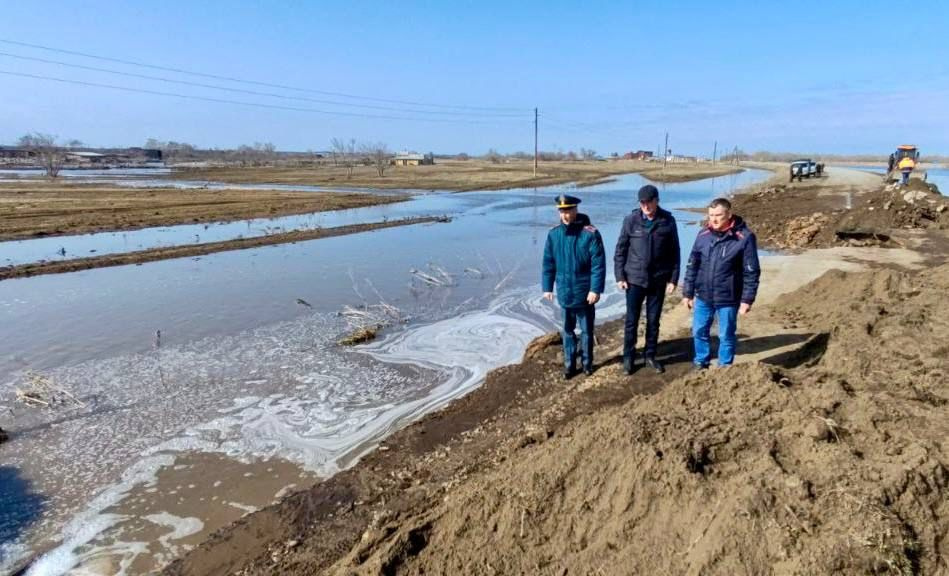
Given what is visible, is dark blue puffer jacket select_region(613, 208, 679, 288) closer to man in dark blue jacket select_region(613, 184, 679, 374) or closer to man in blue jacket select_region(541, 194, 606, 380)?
man in dark blue jacket select_region(613, 184, 679, 374)

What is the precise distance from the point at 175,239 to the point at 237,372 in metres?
13.4

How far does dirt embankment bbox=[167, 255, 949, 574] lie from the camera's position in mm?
2346

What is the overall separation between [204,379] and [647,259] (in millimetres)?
5331

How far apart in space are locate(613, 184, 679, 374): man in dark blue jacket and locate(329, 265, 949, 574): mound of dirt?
1707 mm

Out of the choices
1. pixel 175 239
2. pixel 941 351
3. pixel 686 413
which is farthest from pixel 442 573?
pixel 175 239

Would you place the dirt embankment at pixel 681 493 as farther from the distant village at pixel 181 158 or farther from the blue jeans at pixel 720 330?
the distant village at pixel 181 158

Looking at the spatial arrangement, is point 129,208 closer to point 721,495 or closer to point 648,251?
point 648,251

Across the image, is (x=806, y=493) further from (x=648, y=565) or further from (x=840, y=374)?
(x=840, y=374)

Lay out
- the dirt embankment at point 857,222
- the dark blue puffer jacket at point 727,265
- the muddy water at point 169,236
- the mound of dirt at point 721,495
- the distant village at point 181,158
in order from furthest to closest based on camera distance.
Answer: the distant village at point 181,158 < the muddy water at point 169,236 < the dirt embankment at point 857,222 < the dark blue puffer jacket at point 727,265 < the mound of dirt at point 721,495

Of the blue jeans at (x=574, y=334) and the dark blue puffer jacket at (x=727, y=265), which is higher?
the dark blue puffer jacket at (x=727, y=265)

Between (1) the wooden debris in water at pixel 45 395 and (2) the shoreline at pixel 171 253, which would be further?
(2) the shoreline at pixel 171 253

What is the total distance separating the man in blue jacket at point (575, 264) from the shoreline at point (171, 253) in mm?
12805

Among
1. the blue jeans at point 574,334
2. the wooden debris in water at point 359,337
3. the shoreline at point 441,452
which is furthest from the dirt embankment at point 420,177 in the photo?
the blue jeans at point 574,334

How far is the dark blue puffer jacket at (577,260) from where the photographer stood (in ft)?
17.5
